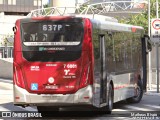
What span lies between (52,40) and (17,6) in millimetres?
125802

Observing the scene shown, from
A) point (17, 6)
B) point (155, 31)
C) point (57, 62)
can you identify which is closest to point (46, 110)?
point (57, 62)

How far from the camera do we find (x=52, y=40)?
14.4 metres

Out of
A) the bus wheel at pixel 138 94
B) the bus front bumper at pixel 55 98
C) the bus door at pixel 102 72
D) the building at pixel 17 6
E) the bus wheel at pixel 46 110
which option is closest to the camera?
the bus front bumper at pixel 55 98

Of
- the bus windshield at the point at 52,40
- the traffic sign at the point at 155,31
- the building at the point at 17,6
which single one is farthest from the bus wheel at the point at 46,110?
the building at the point at 17,6

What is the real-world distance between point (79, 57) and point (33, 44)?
1.37 meters

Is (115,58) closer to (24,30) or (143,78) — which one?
(24,30)

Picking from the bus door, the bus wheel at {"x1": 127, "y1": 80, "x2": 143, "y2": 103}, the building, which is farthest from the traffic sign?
the building

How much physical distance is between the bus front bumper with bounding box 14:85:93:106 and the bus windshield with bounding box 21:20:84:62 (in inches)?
37.7

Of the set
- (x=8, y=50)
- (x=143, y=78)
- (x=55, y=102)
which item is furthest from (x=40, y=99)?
(x=8, y=50)

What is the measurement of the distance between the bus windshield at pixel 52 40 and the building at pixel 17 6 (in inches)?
4818

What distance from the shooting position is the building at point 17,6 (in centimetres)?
13588

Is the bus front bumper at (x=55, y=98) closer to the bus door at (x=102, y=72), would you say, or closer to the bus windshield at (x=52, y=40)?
the bus windshield at (x=52, y=40)

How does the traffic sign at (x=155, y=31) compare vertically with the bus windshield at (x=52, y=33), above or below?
below

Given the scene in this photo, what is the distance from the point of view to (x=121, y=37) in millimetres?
17500
